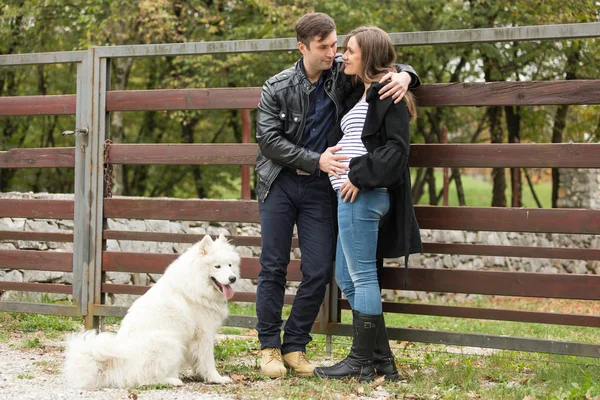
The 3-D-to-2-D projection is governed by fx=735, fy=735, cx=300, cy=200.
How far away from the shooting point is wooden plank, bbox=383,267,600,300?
484 cm

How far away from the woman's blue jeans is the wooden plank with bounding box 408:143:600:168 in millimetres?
771

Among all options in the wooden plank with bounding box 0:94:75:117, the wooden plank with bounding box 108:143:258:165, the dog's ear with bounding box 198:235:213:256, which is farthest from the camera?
the wooden plank with bounding box 0:94:75:117

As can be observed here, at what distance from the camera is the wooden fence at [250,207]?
16.0ft

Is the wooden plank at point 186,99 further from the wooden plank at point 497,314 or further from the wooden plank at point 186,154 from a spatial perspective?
the wooden plank at point 497,314

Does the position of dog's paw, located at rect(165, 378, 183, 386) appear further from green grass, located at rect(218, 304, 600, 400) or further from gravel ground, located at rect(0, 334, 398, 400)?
green grass, located at rect(218, 304, 600, 400)

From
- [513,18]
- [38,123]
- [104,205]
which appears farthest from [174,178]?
[104,205]

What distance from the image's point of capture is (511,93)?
16.3ft

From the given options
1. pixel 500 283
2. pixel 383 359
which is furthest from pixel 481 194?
pixel 383 359

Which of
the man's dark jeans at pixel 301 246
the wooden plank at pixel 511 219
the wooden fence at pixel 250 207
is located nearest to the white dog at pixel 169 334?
the man's dark jeans at pixel 301 246

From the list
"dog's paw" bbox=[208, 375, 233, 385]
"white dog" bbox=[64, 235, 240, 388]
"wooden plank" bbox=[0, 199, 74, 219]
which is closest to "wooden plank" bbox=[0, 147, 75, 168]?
"wooden plank" bbox=[0, 199, 74, 219]

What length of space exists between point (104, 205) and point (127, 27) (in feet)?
31.0

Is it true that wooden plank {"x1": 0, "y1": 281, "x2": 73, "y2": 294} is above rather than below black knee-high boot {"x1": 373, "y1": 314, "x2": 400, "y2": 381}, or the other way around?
above

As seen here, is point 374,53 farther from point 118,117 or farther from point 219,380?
point 118,117

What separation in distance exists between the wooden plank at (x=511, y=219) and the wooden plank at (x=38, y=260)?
123 inches
